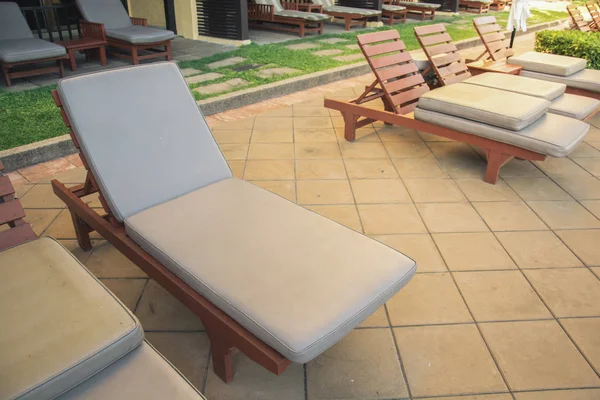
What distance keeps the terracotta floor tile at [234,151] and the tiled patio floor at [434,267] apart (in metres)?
0.02

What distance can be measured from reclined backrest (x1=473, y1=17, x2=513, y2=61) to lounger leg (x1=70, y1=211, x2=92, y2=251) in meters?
4.70

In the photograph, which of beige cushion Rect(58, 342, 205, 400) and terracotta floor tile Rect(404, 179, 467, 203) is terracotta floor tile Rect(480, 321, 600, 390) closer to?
terracotta floor tile Rect(404, 179, 467, 203)

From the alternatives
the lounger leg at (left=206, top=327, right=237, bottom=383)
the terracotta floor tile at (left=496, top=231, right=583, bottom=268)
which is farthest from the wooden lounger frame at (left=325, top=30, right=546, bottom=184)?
the lounger leg at (left=206, top=327, right=237, bottom=383)

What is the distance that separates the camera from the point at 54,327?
4.59 feet

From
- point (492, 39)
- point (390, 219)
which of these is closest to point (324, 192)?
point (390, 219)

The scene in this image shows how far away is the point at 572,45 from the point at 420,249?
4.84m

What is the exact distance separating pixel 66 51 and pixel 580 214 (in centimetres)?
567

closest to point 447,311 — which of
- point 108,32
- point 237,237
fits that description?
point 237,237

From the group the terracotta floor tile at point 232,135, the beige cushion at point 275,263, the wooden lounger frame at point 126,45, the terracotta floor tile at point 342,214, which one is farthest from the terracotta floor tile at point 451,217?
the wooden lounger frame at point 126,45

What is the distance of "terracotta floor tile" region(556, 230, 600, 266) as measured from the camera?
2652mm

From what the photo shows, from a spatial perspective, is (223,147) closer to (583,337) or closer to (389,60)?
(389,60)

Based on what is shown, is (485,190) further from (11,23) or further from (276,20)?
(276,20)

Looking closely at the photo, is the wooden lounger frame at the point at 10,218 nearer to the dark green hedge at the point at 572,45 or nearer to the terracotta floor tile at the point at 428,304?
the terracotta floor tile at the point at 428,304

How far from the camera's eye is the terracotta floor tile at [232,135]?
420cm
